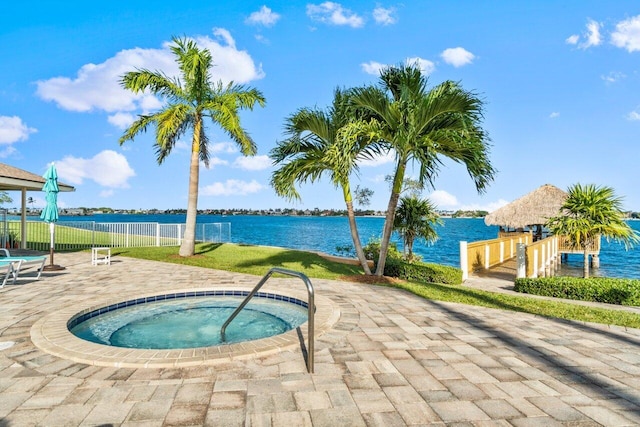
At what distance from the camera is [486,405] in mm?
2789

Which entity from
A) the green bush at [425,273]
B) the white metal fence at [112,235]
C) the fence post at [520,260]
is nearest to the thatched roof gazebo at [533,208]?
the fence post at [520,260]

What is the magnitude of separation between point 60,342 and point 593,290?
34.9 ft

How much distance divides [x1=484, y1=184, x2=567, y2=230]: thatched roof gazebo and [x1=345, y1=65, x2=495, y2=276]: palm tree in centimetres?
1645

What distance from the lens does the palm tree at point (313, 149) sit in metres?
9.31

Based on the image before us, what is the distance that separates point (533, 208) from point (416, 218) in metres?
11.9

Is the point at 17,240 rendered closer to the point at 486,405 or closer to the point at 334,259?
the point at 334,259

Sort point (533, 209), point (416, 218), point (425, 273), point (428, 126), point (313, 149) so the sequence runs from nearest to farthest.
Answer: point (428, 126) < point (313, 149) < point (425, 273) < point (416, 218) < point (533, 209)

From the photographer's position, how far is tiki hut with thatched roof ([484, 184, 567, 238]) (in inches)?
839

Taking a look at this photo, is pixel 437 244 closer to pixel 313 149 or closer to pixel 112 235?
pixel 112 235

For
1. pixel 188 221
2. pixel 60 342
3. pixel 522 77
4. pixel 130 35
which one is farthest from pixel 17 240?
pixel 522 77

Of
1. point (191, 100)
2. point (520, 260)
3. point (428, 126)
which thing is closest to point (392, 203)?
point (428, 126)

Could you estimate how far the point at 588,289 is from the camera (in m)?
8.13

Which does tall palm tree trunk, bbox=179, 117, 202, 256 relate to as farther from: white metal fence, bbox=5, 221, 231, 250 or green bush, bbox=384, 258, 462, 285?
green bush, bbox=384, 258, 462, 285

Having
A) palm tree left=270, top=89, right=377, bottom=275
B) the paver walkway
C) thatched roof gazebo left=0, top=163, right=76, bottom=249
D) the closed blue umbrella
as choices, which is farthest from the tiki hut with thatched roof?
thatched roof gazebo left=0, top=163, right=76, bottom=249
